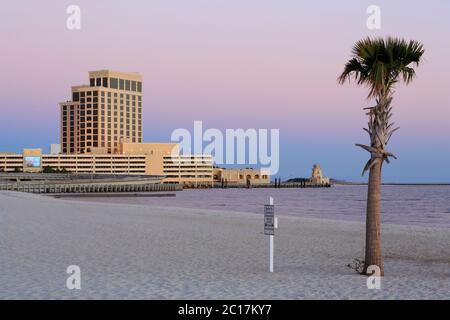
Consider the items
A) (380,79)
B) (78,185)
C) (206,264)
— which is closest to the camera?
(380,79)

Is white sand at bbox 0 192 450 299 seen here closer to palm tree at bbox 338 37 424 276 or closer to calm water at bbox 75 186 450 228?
palm tree at bbox 338 37 424 276

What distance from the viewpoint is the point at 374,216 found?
13.1 m

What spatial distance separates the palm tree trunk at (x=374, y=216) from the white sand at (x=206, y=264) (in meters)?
0.51

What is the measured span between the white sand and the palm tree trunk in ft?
1.68

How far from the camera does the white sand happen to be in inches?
452

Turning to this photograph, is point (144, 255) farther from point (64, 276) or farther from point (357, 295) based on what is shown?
point (357, 295)

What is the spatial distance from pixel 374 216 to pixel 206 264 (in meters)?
4.46

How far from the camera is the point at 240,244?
2095 centimetres

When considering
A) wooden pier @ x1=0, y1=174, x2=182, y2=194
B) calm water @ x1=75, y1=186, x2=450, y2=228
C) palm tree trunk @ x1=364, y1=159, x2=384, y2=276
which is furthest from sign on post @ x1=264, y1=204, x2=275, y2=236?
wooden pier @ x1=0, y1=174, x2=182, y2=194

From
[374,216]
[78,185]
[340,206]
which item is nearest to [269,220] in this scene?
[374,216]

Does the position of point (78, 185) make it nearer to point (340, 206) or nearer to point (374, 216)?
point (340, 206)

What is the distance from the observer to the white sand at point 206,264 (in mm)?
11469
